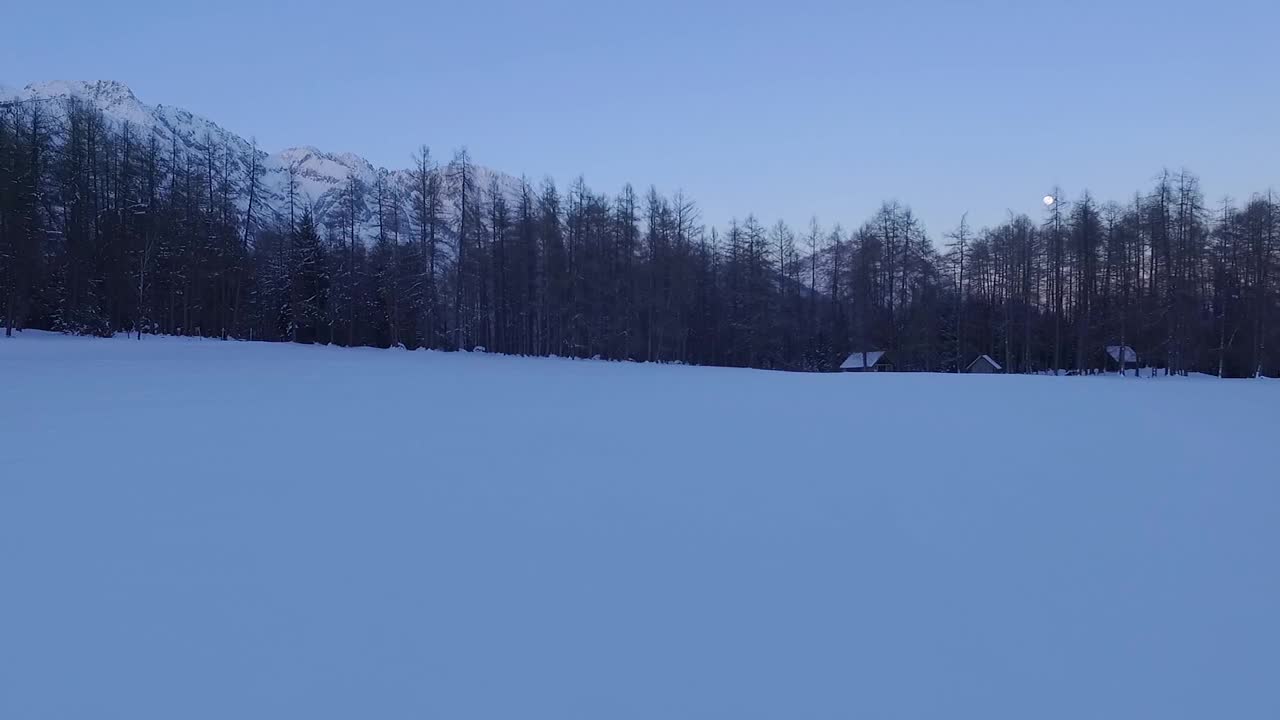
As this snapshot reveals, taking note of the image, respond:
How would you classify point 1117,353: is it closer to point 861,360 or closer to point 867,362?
point 867,362

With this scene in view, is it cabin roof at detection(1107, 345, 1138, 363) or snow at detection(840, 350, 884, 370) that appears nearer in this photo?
cabin roof at detection(1107, 345, 1138, 363)

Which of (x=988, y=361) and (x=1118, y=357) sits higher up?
(x=1118, y=357)

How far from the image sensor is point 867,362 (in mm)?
47156

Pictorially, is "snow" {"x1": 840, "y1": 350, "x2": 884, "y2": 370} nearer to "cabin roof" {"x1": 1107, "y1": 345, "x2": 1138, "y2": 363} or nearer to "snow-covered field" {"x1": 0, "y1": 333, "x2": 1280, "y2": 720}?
"cabin roof" {"x1": 1107, "y1": 345, "x2": 1138, "y2": 363}

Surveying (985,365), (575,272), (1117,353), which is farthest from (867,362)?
(575,272)

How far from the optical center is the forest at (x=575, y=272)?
96.3ft

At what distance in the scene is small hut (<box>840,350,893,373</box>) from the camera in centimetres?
4603

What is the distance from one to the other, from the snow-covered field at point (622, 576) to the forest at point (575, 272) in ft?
87.3

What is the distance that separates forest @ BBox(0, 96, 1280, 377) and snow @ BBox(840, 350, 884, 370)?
134 centimetres

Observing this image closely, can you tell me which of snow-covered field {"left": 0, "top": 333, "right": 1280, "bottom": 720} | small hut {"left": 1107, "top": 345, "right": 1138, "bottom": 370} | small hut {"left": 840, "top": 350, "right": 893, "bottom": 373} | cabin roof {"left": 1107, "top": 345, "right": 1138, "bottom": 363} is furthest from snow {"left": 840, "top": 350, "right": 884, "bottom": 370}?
snow-covered field {"left": 0, "top": 333, "right": 1280, "bottom": 720}

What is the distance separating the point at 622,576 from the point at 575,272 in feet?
122

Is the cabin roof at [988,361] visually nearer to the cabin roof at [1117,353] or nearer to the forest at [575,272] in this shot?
the forest at [575,272]

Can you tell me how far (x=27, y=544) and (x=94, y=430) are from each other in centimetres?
387

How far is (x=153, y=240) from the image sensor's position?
29422 millimetres
